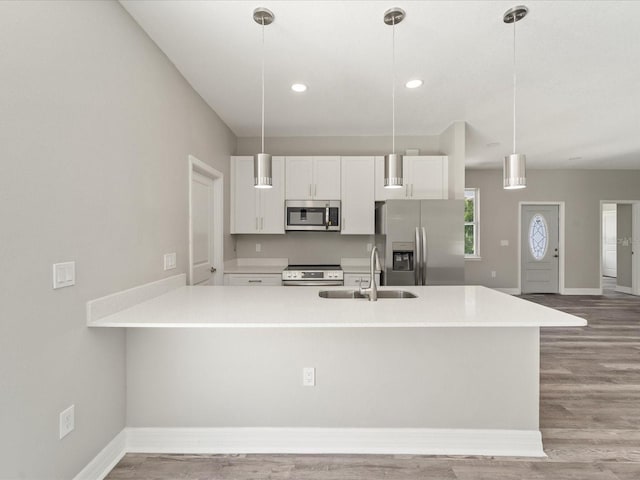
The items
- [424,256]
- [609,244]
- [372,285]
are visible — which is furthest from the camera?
[609,244]

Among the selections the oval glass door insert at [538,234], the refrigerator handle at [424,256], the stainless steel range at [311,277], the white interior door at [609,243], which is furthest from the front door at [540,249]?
the stainless steel range at [311,277]

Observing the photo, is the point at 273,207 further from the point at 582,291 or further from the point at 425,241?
the point at 582,291

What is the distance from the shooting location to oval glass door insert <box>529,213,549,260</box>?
7.27 metres

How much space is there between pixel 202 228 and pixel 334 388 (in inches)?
85.3

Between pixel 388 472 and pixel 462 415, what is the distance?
1.86 ft

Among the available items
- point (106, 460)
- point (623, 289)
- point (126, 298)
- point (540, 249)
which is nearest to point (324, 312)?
point (126, 298)

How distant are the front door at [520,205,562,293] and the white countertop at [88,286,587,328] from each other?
5.78m

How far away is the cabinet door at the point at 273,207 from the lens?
Answer: 4.34 m

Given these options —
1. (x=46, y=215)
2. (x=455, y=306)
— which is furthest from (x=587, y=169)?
(x=46, y=215)

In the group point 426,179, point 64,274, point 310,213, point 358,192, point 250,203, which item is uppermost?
point 426,179

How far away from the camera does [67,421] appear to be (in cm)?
159

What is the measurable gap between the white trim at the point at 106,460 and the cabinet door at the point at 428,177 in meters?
3.73

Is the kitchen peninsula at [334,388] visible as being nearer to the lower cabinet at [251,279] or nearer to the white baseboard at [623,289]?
the lower cabinet at [251,279]

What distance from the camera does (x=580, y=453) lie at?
2.04m
